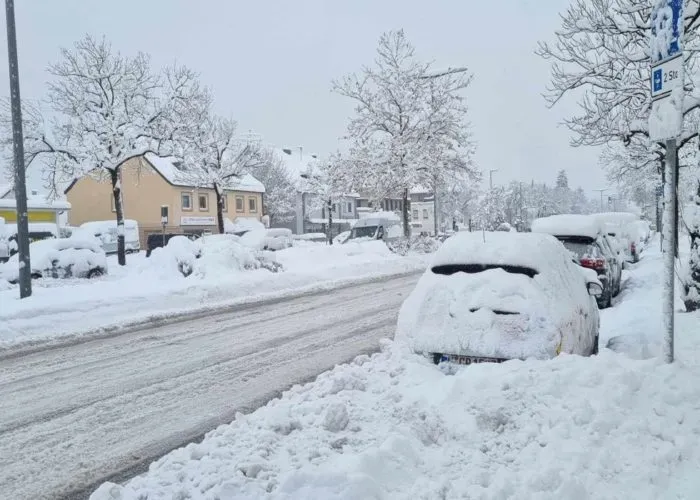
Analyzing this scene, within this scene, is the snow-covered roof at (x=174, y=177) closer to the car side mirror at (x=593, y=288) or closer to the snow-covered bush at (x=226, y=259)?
the snow-covered bush at (x=226, y=259)

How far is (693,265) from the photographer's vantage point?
852 centimetres

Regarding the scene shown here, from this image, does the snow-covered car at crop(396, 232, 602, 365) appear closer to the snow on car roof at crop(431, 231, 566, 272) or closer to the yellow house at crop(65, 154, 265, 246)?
the snow on car roof at crop(431, 231, 566, 272)

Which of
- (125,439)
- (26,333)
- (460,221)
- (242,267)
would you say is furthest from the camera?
(460,221)

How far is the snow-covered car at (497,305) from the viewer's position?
5.14 meters

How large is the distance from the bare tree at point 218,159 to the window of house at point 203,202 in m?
12.6

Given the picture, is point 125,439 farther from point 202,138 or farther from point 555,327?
point 202,138

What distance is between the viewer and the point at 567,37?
12859 millimetres

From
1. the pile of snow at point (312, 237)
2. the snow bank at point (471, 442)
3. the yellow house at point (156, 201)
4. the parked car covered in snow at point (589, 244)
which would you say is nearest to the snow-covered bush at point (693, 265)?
the parked car covered in snow at point (589, 244)

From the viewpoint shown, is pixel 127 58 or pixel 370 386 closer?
pixel 370 386

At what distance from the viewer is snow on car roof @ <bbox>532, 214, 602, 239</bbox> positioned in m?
12.0

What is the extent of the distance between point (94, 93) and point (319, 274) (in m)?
14.4

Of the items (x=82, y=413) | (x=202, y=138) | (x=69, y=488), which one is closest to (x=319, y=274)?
(x=82, y=413)

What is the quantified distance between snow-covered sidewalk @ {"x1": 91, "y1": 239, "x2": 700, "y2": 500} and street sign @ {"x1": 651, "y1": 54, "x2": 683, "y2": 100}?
2613mm

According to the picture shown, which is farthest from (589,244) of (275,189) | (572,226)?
(275,189)
